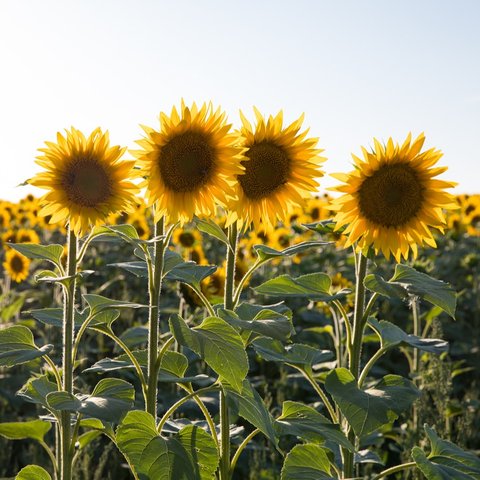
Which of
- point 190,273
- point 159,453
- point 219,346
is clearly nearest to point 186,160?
point 190,273

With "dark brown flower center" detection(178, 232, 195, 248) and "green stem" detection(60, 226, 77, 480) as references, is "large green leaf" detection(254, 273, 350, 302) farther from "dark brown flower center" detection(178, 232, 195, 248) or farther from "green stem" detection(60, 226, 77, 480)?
"dark brown flower center" detection(178, 232, 195, 248)

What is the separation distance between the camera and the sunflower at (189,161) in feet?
6.77

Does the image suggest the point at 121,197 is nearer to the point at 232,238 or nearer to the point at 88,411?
the point at 232,238

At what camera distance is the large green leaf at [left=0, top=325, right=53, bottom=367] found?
6.30 feet

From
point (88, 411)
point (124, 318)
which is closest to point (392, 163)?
point (88, 411)

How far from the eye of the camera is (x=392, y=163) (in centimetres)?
229

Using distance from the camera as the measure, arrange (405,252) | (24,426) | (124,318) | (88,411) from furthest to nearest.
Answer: (124,318)
(405,252)
(24,426)
(88,411)

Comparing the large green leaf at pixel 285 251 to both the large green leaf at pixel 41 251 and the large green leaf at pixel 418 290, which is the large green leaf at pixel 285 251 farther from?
the large green leaf at pixel 41 251

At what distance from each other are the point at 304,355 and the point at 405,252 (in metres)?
0.44

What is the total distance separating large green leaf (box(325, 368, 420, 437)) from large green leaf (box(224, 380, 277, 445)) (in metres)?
0.20

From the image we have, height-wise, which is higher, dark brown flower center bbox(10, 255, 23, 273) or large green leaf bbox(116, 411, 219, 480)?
dark brown flower center bbox(10, 255, 23, 273)

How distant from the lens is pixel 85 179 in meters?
2.19

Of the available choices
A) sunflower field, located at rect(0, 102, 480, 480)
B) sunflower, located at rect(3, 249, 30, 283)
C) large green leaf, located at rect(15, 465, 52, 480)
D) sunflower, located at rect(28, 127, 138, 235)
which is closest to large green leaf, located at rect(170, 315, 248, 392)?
sunflower field, located at rect(0, 102, 480, 480)

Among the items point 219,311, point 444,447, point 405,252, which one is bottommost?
point 444,447
